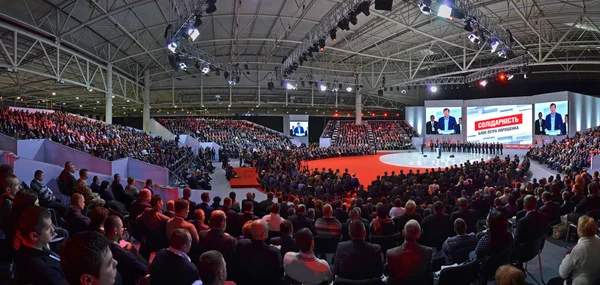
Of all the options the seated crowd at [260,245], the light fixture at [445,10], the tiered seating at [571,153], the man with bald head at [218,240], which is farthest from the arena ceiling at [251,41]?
the man with bald head at [218,240]

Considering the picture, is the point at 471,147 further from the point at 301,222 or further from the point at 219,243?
the point at 219,243

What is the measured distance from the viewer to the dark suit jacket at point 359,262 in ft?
10.5

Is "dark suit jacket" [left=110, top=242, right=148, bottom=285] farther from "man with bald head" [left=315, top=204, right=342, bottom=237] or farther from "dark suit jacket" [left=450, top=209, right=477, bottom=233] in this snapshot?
"dark suit jacket" [left=450, top=209, right=477, bottom=233]

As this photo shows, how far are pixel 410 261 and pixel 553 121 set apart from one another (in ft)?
95.4

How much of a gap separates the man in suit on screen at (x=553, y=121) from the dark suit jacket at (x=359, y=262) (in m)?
29.0

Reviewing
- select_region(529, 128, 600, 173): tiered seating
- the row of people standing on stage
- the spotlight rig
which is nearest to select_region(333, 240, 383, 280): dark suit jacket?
the spotlight rig

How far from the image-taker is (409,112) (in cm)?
3862

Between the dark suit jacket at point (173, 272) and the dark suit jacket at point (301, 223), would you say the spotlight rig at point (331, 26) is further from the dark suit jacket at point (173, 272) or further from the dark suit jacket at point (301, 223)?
the dark suit jacket at point (173, 272)

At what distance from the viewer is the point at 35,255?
1.99 m

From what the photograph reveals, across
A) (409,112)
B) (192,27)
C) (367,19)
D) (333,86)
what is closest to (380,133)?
(409,112)

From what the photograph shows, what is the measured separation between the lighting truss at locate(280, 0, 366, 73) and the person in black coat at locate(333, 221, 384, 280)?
1087 cm

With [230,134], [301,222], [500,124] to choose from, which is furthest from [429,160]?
[301,222]

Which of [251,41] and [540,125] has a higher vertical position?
[251,41]

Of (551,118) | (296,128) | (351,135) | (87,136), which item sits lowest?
(87,136)
